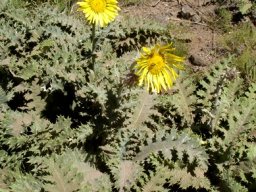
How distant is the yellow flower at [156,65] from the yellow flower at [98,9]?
622 millimetres

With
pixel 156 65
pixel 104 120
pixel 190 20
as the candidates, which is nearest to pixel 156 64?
pixel 156 65

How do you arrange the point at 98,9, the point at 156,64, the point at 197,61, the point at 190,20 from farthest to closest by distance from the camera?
the point at 190,20 < the point at 197,61 < the point at 98,9 < the point at 156,64

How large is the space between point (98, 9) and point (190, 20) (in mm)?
1407

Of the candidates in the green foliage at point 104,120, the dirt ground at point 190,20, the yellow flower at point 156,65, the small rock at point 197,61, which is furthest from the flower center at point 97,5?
the small rock at point 197,61

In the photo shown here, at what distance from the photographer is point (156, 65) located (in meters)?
2.95

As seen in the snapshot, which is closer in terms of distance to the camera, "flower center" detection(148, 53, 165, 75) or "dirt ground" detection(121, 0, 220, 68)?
"flower center" detection(148, 53, 165, 75)

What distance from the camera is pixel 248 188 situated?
328 centimetres

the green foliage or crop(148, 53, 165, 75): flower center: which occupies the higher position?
crop(148, 53, 165, 75): flower center

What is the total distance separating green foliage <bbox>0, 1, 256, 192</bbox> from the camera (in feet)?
10.2

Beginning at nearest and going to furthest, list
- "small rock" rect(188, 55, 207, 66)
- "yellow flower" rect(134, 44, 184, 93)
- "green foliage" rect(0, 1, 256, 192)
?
1. "yellow flower" rect(134, 44, 184, 93)
2. "green foliage" rect(0, 1, 256, 192)
3. "small rock" rect(188, 55, 207, 66)

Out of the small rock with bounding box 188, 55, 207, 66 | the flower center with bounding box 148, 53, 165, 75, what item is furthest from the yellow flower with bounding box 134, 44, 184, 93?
the small rock with bounding box 188, 55, 207, 66

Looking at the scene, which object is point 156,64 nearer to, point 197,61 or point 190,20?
point 197,61

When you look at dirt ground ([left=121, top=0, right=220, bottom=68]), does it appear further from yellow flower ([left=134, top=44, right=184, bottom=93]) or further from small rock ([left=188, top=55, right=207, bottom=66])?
yellow flower ([left=134, top=44, right=184, bottom=93])

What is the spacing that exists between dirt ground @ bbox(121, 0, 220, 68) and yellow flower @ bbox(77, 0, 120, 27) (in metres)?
0.92
